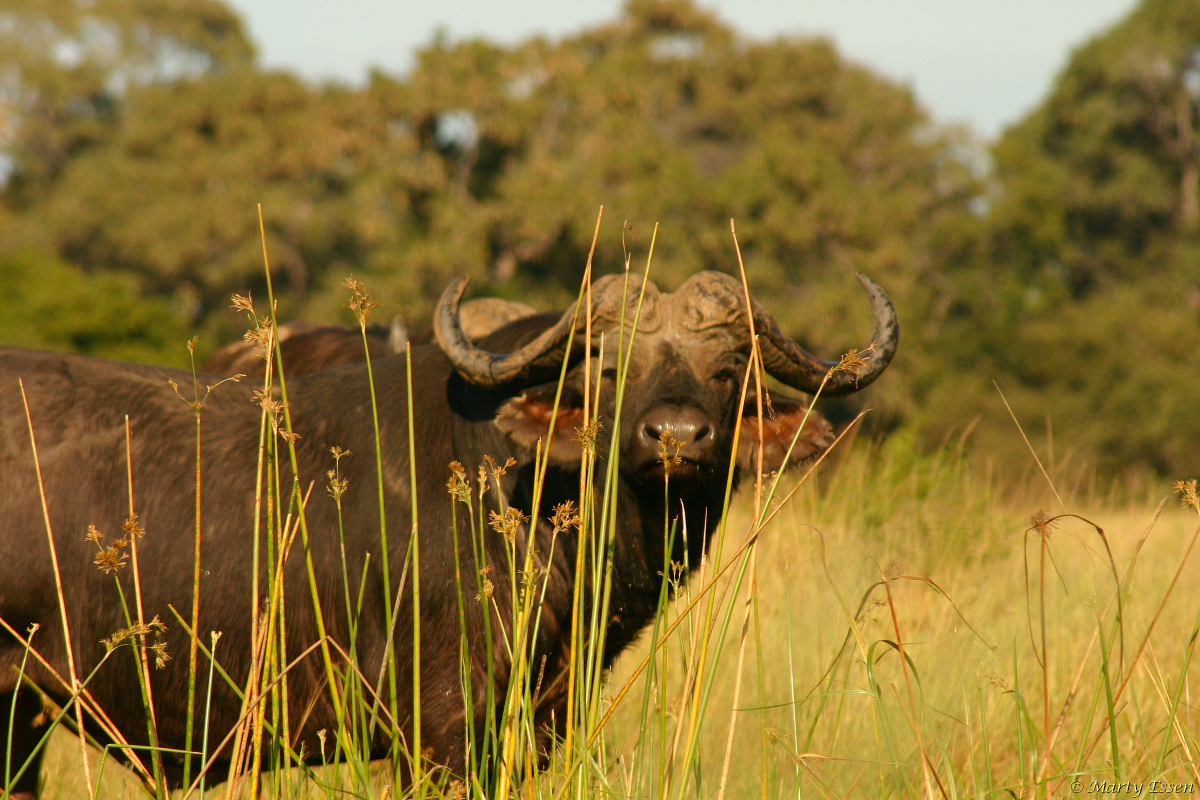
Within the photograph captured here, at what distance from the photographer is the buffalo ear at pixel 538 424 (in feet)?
12.3

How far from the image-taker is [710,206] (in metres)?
27.7

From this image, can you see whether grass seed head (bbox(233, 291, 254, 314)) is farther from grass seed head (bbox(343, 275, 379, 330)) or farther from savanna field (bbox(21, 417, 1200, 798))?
savanna field (bbox(21, 417, 1200, 798))

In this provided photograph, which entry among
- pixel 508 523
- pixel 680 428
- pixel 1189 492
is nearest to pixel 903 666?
pixel 1189 492

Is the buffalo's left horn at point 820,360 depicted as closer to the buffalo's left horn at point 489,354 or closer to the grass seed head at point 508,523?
the buffalo's left horn at point 489,354

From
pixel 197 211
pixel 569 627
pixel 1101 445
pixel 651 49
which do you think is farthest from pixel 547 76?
pixel 569 627

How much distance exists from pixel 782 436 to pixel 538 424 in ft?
2.94

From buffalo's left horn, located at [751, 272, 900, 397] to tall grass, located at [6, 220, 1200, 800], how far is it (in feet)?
1.60

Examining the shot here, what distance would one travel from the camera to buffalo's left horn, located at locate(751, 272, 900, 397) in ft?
13.0

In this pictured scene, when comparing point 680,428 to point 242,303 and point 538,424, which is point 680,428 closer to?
point 538,424

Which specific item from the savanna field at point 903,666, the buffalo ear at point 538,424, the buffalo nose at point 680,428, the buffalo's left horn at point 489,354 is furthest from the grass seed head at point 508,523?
the buffalo's left horn at point 489,354

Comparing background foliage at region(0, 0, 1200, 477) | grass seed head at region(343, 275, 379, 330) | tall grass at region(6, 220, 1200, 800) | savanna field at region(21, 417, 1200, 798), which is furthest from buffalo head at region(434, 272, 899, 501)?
background foliage at region(0, 0, 1200, 477)

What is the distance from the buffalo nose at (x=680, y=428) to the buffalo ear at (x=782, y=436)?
0.55 meters

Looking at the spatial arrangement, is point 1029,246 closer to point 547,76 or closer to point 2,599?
point 547,76

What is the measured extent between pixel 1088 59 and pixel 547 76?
15.8 m
